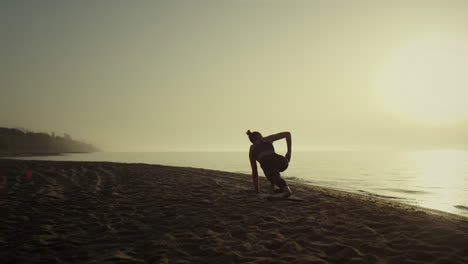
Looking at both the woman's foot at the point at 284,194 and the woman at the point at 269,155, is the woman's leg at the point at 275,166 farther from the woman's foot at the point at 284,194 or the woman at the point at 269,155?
the woman's foot at the point at 284,194

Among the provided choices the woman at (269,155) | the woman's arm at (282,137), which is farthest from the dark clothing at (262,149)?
the woman's arm at (282,137)

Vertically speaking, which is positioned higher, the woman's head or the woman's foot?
the woman's head

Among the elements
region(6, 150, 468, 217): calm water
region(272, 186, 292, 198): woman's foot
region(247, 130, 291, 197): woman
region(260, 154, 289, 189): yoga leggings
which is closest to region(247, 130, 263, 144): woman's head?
region(247, 130, 291, 197): woman

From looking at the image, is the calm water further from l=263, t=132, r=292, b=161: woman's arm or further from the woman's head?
the woman's head

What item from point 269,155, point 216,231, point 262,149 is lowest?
point 216,231

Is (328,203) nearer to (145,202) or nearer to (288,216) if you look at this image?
(288,216)

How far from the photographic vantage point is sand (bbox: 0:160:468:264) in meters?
5.23

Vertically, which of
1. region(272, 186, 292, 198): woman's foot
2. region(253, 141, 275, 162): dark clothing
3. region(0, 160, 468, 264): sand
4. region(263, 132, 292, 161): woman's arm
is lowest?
region(0, 160, 468, 264): sand

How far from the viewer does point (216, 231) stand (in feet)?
22.3

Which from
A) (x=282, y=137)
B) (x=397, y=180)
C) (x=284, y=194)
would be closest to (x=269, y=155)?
(x=282, y=137)

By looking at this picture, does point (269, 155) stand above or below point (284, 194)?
above

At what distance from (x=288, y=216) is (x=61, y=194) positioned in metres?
8.74

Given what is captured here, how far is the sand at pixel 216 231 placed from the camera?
523cm

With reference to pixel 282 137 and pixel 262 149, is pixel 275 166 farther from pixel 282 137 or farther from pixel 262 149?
pixel 282 137
